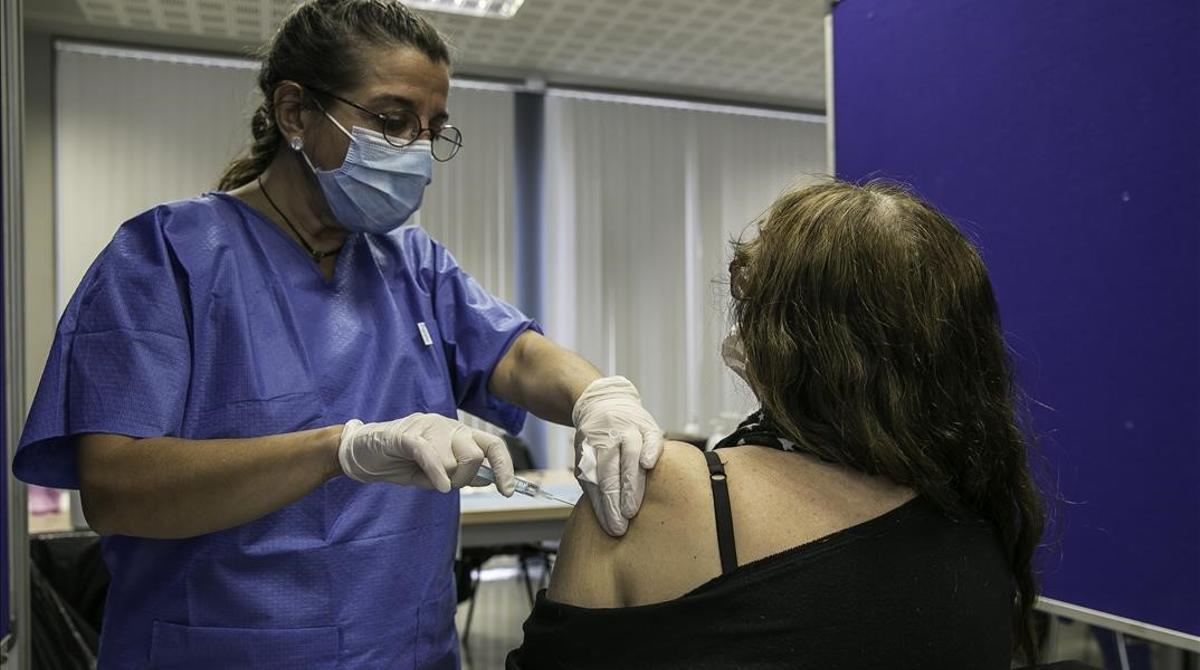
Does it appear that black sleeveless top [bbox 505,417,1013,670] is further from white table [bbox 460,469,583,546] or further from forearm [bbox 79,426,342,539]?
white table [bbox 460,469,583,546]

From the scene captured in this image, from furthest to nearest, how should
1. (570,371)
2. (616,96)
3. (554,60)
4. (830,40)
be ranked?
(616,96)
(554,60)
(830,40)
(570,371)

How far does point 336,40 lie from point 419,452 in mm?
575

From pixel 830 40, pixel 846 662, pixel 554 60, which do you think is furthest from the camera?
pixel 554 60

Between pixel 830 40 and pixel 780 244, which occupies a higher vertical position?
pixel 830 40

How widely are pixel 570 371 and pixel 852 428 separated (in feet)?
1.69

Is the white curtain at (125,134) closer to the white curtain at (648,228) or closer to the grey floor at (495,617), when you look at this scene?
the white curtain at (648,228)

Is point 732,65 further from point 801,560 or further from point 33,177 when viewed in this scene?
point 801,560

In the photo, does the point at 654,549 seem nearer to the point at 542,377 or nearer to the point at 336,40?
the point at 542,377

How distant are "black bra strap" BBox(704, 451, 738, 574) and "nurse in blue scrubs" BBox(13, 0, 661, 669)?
0.08 metres

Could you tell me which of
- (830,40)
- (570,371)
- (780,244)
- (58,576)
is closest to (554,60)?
(830,40)

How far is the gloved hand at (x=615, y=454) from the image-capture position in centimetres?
85

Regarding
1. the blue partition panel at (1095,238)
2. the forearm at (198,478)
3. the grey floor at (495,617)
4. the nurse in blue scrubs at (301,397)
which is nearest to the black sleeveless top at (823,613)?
the nurse in blue scrubs at (301,397)

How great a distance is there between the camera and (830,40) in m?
1.92

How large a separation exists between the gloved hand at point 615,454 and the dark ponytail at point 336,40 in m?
0.54
